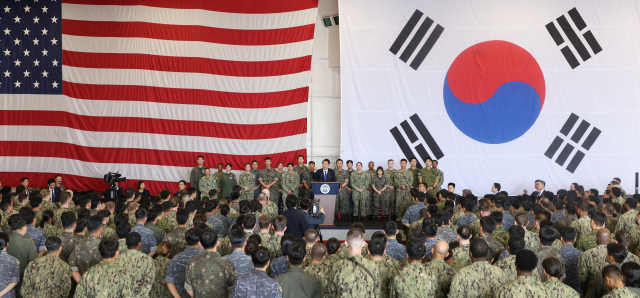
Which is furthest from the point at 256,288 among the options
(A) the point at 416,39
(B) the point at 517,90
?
(B) the point at 517,90

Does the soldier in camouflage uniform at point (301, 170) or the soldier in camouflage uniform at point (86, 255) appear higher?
the soldier in camouflage uniform at point (301, 170)

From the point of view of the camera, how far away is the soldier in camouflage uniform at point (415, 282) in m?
3.61

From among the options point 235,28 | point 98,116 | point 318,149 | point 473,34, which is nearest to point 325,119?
point 318,149

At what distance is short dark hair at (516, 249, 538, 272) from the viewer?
11.1 feet

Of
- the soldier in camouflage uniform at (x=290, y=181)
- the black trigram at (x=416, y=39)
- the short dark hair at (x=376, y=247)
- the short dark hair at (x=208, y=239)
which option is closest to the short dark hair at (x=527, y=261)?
the short dark hair at (x=376, y=247)

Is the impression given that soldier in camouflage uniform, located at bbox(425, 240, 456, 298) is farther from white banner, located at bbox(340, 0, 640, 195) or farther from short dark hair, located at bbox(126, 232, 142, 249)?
white banner, located at bbox(340, 0, 640, 195)

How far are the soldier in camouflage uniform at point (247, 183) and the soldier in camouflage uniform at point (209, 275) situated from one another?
22.7 ft

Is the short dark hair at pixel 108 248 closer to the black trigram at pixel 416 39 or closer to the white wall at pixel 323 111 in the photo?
the white wall at pixel 323 111

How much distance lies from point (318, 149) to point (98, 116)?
5570 millimetres

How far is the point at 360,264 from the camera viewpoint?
357cm

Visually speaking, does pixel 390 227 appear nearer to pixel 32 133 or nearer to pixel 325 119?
pixel 325 119

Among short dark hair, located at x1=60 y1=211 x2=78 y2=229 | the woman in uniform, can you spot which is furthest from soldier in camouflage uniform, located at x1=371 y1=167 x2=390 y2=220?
short dark hair, located at x1=60 y1=211 x2=78 y2=229

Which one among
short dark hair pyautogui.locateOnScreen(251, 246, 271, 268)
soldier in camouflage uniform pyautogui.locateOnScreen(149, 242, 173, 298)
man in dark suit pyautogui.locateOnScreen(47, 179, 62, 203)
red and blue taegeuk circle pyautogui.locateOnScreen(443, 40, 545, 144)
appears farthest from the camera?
red and blue taegeuk circle pyautogui.locateOnScreen(443, 40, 545, 144)

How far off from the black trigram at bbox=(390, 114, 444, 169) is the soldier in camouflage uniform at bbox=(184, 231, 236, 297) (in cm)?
847
